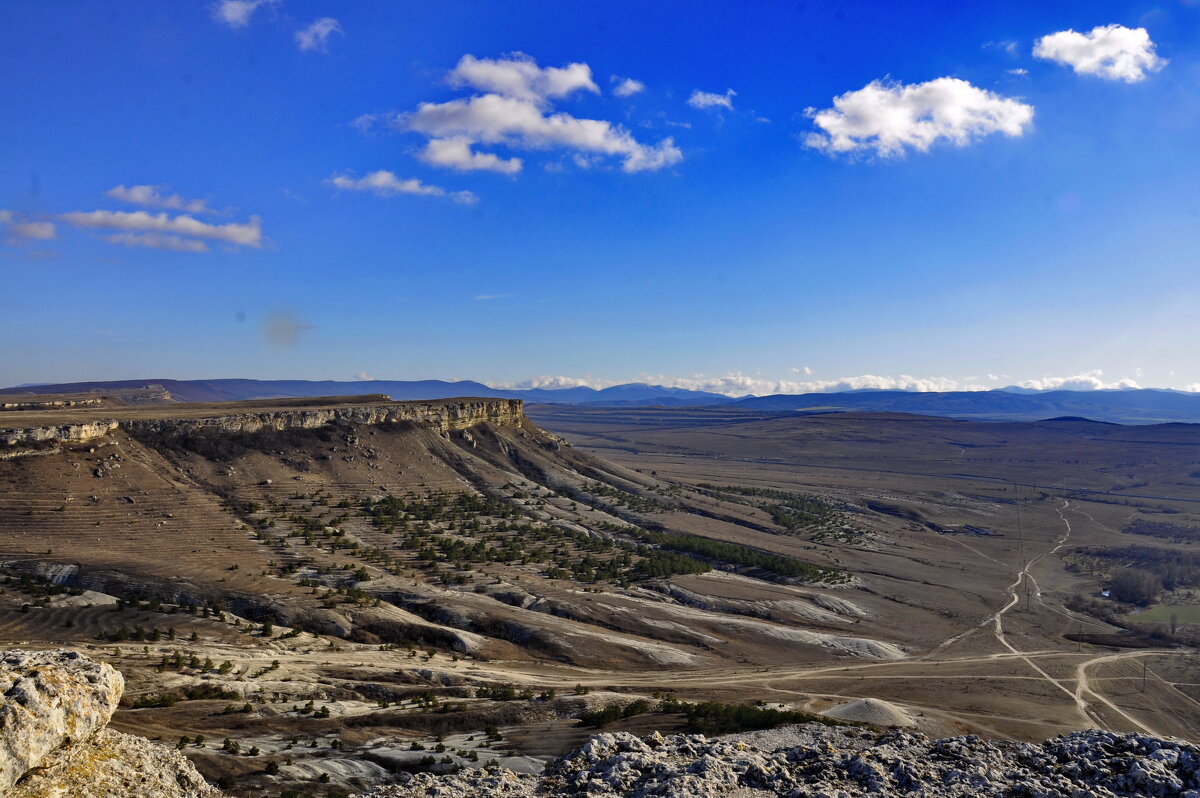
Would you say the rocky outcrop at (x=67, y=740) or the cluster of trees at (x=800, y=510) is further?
the cluster of trees at (x=800, y=510)

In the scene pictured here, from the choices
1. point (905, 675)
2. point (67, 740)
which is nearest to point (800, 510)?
point (905, 675)

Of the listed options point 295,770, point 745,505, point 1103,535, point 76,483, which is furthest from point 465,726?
point 1103,535

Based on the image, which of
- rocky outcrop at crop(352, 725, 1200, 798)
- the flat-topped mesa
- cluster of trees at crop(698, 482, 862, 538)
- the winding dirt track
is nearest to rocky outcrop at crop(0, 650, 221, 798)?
rocky outcrop at crop(352, 725, 1200, 798)

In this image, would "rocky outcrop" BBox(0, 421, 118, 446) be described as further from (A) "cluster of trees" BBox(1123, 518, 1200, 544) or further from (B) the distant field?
(A) "cluster of trees" BBox(1123, 518, 1200, 544)

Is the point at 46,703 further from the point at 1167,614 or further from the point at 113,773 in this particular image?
the point at 1167,614

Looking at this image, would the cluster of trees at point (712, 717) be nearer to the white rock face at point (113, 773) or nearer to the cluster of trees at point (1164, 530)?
the white rock face at point (113, 773)

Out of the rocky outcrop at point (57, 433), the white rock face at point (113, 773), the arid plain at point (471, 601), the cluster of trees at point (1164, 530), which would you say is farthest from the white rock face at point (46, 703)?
the cluster of trees at point (1164, 530)
